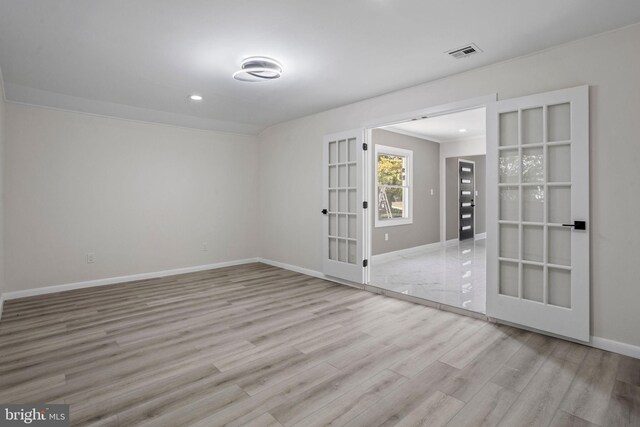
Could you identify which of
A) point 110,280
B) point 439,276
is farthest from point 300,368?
point 110,280

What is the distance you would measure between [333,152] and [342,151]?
19cm

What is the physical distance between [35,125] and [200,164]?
7.18 feet

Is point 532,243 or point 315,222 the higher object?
point 315,222

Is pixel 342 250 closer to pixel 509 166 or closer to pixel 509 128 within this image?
pixel 509 166

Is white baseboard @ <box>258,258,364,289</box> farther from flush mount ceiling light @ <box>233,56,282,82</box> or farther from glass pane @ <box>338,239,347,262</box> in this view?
flush mount ceiling light @ <box>233,56,282,82</box>

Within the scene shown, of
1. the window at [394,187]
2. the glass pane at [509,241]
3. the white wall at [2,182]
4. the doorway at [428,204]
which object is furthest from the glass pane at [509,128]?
the white wall at [2,182]

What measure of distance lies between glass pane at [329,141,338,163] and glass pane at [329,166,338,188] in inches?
4.3

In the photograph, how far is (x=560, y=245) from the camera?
9.45 feet

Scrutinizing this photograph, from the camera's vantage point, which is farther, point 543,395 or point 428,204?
point 428,204

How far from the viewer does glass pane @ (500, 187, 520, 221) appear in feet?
10.3

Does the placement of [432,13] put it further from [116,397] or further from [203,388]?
[116,397]

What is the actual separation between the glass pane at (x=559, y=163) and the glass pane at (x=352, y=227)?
93.9 inches

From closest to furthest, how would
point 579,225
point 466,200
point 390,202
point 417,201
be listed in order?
point 579,225
point 390,202
point 417,201
point 466,200

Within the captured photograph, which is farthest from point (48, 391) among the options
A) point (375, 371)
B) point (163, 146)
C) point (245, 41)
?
point (163, 146)
